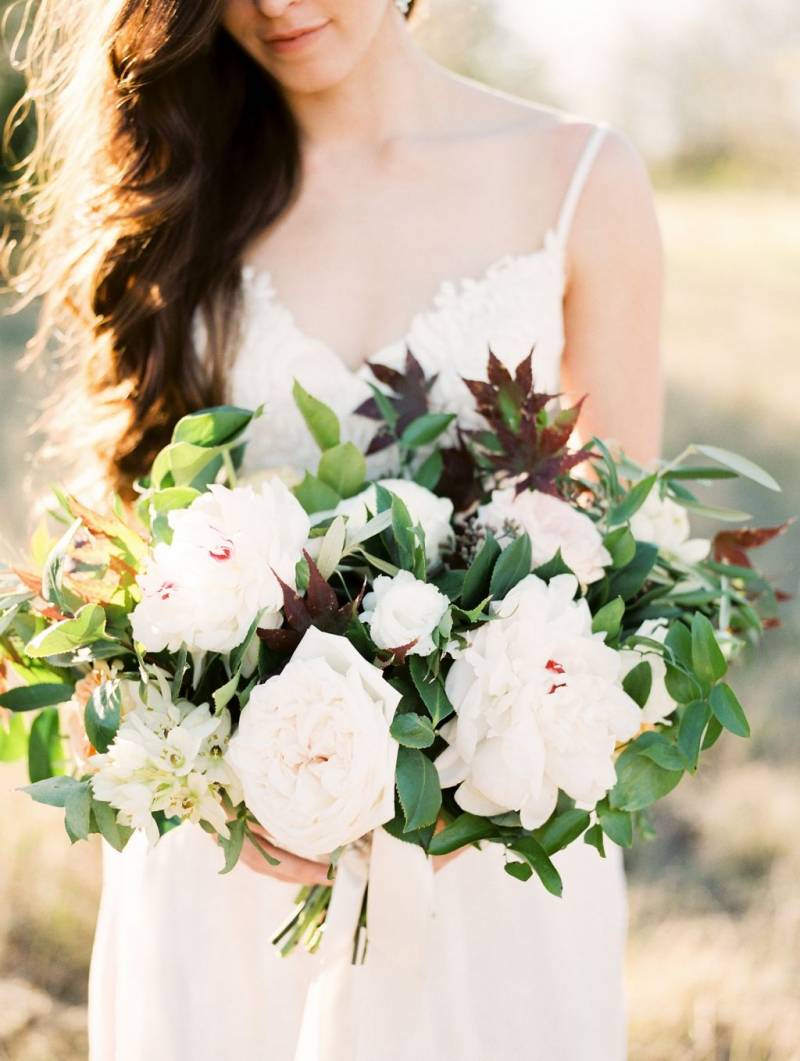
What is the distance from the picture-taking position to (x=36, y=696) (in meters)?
1.31

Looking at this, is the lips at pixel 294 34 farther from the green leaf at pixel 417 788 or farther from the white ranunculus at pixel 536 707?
the green leaf at pixel 417 788

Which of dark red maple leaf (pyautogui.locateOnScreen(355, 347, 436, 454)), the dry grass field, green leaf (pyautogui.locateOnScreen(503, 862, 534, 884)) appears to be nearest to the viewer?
green leaf (pyautogui.locateOnScreen(503, 862, 534, 884))

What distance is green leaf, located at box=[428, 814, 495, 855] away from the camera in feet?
3.85

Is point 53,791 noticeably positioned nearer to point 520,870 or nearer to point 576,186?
point 520,870

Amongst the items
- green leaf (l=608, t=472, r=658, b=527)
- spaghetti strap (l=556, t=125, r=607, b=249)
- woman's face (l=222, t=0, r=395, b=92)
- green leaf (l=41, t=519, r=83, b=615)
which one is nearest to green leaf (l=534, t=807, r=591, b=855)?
green leaf (l=608, t=472, r=658, b=527)

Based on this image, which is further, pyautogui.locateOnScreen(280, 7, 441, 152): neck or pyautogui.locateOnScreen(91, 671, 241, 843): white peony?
pyautogui.locateOnScreen(280, 7, 441, 152): neck

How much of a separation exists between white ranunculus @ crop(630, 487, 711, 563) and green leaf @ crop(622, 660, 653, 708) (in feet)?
0.70

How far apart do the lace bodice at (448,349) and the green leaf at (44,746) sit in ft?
1.61

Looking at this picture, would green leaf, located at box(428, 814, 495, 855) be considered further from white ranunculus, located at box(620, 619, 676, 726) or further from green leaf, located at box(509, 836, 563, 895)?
white ranunculus, located at box(620, 619, 676, 726)

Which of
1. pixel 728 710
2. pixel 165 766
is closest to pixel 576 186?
pixel 728 710

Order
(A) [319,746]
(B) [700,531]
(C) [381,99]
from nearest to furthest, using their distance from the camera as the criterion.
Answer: (A) [319,746] → (C) [381,99] → (B) [700,531]

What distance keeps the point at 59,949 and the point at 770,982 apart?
167 centimetres

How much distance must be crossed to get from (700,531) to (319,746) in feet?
13.3

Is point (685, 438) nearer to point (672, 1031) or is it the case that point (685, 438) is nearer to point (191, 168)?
point (672, 1031)
